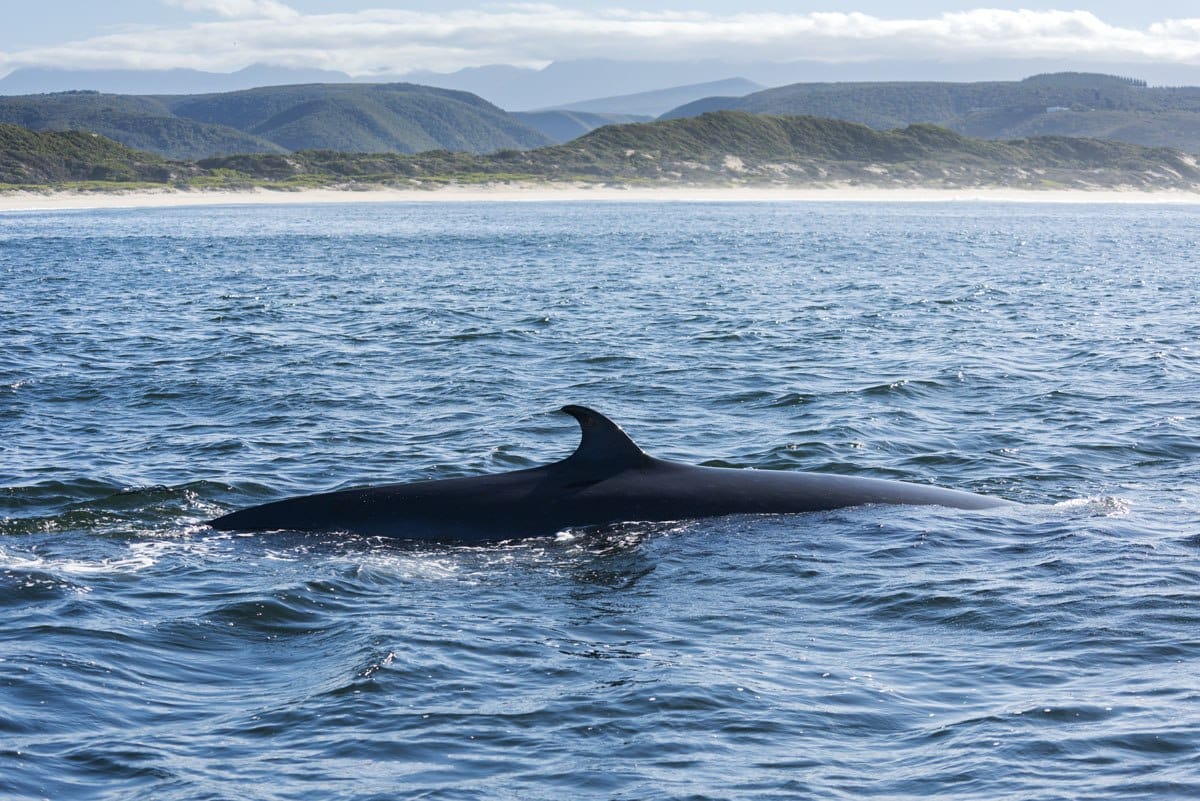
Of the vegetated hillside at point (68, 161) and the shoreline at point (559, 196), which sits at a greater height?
the vegetated hillside at point (68, 161)

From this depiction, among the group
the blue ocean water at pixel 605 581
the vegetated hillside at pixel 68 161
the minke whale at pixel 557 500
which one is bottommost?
the blue ocean water at pixel 605 581

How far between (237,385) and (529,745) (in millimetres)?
14531

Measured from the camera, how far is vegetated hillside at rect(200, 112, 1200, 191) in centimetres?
13688

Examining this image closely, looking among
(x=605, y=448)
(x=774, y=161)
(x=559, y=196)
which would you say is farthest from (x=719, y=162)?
(x=605, y=448)

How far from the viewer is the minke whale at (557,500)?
11.0 metres

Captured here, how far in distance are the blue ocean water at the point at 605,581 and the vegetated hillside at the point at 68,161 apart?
9763cm

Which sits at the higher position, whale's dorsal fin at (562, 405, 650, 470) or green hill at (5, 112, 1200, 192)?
green hill at (5, 112, 1200, 192)

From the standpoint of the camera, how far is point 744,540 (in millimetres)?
11062

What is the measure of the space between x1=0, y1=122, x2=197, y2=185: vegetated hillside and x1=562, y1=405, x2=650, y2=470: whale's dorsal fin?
374ft

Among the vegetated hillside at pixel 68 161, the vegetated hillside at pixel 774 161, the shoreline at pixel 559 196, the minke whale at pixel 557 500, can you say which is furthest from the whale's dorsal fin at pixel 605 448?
the vegetated hillside at pixel 774 161

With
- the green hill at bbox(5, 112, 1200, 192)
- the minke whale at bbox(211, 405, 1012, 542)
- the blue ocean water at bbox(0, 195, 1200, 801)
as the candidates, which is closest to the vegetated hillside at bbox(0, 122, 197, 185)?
the green hill at bbox(5, 112, 1200, 192)

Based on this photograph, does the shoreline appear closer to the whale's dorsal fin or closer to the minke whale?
the minke whale

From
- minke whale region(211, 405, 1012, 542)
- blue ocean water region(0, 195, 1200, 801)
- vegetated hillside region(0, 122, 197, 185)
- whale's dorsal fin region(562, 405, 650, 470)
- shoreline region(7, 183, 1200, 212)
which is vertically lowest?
blue ocean water region(0, 195, 1200, 801)

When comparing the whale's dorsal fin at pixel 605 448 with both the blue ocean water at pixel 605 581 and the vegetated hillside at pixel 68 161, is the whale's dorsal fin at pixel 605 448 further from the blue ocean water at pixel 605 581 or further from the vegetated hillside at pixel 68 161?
the vegetated hillside at pixel 68 161
